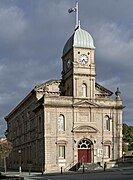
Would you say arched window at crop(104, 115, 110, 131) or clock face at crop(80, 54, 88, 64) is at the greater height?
clock face at crop(80, 54, 88, 64)

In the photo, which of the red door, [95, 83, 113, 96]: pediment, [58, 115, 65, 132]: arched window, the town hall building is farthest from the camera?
[95, 83, 113, 96]: pediment

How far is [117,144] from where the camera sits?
66500mm

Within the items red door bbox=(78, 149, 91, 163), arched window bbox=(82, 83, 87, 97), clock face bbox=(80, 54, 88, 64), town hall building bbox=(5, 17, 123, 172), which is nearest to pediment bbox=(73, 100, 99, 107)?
town hall building bbox=(5, 17, 123, 172)

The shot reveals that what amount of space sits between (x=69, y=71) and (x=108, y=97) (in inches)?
342

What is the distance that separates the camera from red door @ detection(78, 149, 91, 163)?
64438 millimetres

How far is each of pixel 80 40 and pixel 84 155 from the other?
59.0 ft

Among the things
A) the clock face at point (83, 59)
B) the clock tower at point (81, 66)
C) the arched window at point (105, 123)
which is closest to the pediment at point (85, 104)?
the clock tower at point (81, 66)

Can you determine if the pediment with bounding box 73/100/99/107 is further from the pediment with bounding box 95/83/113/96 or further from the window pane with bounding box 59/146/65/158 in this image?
the window pane with bounding box 59/146/65/158

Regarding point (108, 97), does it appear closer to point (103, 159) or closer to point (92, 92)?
point (92, 92)

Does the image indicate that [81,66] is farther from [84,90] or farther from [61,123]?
[61,123]

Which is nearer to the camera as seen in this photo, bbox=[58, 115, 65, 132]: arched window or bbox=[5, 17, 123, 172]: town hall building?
bbox=[5, 17, 123, 172]: town hall building

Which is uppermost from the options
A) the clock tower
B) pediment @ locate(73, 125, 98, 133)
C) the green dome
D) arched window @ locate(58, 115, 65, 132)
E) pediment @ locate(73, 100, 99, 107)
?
the green dome

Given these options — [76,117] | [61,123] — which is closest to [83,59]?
[76,117]

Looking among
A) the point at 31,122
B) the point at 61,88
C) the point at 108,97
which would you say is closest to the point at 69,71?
the point at 61,88
